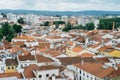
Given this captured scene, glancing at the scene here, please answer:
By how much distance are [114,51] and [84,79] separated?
21139 millimetres

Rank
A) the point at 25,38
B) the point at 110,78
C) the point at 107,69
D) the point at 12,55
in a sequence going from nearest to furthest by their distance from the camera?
1. the point at 110,78
2. the point at 107,69
3. the point at 12,55
4. the point at 25,38

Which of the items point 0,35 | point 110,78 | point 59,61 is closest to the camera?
point 110,78

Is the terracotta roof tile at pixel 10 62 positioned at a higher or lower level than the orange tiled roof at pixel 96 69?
lower

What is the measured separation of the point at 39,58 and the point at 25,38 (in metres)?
46.1

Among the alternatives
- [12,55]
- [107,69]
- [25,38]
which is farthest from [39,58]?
[25,38]

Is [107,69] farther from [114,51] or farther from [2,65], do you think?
[114,51]

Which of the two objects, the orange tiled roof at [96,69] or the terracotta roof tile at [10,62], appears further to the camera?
the terracotta roof tile at [10,62]

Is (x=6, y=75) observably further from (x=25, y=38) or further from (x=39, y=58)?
(x=25, y=38)

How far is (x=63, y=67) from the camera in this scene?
4669cm

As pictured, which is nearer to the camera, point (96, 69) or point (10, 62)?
point (96, 69)

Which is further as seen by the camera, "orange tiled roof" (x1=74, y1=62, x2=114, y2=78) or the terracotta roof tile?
the terracotta roof tile

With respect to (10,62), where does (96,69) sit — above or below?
above

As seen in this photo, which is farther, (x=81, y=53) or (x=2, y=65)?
(x=81, y=53)

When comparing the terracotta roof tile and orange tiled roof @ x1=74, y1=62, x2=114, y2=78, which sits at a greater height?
orange tiled roof @ x1=74, y1=62, x2=114, y2=78
